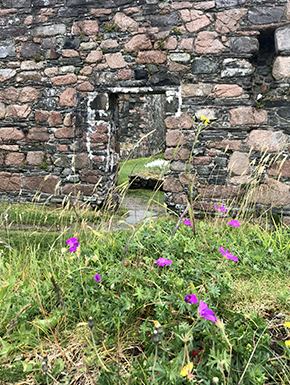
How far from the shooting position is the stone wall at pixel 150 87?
419cm

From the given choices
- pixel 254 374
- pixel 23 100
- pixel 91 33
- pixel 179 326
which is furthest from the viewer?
pixel 23 100

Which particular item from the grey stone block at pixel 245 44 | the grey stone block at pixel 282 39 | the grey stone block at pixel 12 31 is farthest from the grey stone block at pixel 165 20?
the grey stone block at pixel 12 31

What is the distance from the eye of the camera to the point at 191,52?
4.33 metres

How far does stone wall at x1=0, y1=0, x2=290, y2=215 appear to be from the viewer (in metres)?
4.19

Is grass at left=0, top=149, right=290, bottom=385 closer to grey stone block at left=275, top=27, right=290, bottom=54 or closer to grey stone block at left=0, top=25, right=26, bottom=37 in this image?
grey stone block at left=275, top=27, right=290, bottom=54

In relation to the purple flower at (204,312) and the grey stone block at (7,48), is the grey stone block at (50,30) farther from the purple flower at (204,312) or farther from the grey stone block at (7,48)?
the purple flower at (204,312)

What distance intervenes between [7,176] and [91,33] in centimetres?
272

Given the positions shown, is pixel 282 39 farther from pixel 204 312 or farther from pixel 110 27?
pixel 204 312

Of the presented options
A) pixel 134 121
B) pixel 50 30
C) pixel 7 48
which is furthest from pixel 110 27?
pixel 134 121

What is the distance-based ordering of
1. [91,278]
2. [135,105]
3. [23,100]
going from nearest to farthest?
[91,278]
[23,100]
[135,105]

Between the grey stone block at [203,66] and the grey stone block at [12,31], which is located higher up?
the grey stone block at [12,31]

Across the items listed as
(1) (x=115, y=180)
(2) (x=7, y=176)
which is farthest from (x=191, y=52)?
(2) (x=7, y=176)

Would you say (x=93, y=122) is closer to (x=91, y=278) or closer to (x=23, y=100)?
(x=23, y=100)

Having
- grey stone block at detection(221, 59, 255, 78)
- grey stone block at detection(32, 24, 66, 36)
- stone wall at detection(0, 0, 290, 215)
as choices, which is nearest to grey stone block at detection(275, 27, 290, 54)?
stone wall at detection(0, 0, 290, 215)
